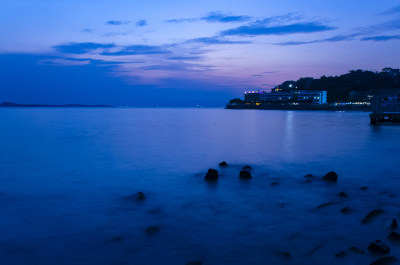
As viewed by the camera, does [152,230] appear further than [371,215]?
No

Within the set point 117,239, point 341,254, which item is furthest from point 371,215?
point 117,239

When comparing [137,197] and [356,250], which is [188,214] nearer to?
[137,197]

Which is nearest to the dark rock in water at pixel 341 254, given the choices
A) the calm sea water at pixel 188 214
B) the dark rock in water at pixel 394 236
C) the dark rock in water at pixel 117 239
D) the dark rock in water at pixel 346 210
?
the calm sea water at pixel 188 214

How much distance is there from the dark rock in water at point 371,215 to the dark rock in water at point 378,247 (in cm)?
176

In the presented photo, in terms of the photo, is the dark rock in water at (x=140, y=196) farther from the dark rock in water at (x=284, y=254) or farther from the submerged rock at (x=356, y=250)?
the submerged rock at (x=356, y=250)

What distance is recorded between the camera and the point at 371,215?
8445 mm

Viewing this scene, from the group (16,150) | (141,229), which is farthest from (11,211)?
(16,150)

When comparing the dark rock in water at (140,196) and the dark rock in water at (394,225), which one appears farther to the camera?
the dark rock in water at (140,196)

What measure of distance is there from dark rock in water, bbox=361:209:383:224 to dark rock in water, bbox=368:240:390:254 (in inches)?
69.2

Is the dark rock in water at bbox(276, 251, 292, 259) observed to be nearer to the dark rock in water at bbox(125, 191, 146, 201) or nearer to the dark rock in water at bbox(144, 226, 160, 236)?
the dark rock in water at bbox(144, 226, 160, 236)

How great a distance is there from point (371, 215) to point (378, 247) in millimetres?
2499

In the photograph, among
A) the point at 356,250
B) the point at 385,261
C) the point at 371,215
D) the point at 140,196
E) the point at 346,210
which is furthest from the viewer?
the point at 140,196

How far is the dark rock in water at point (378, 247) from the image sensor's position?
20.3ft

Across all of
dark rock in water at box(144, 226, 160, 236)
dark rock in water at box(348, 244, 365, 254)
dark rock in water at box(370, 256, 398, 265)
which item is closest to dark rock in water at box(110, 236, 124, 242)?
dark rock in water at box(144, 226, 160, 236)
